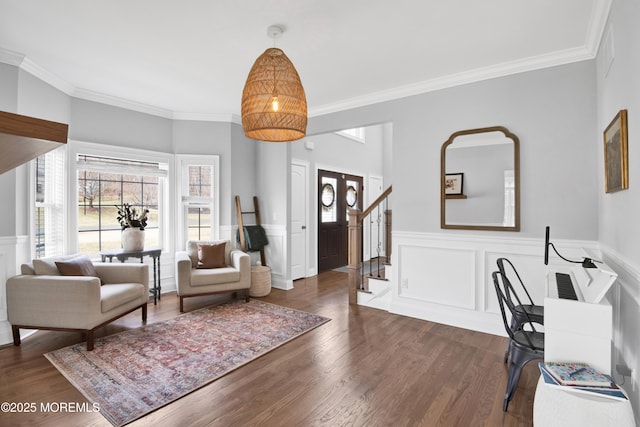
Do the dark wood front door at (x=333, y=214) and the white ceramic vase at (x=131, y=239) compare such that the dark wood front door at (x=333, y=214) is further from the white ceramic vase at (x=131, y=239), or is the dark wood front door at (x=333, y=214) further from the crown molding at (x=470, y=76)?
the white ceramic vase at (x=131, y=239)

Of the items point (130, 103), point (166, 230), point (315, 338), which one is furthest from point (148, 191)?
point (315, 338)

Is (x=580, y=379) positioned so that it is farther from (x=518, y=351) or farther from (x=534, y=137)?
(x=534, y=137)

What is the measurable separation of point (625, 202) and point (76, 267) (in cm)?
434

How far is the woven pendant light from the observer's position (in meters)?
2.14

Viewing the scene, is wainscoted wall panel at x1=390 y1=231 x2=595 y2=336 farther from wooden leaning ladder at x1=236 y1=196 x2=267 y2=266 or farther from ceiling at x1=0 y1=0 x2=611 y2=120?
wooden leaning ladder at x1=236 y1=196 x2=267 y2=266

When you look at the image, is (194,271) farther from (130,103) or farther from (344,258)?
(344,258)

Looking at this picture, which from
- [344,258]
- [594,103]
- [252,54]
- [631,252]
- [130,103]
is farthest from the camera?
[344,258]

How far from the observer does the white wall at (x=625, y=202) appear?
1561 mm

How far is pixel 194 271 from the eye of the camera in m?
3.99

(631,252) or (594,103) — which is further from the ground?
(594,103)

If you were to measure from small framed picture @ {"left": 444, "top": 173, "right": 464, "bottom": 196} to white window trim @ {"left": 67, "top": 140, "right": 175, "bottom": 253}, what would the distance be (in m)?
3.76

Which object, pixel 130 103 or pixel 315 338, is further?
pixel 130 103

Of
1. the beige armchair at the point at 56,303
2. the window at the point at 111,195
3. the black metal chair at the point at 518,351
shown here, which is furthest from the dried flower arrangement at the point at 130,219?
the black metal chair at the point at 518,351

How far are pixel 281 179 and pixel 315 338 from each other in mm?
2592
